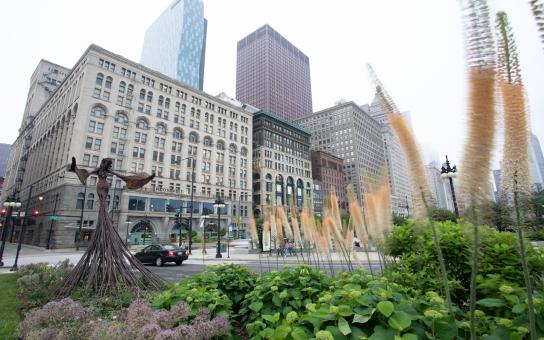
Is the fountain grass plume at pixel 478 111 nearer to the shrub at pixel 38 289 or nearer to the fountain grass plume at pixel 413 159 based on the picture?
the fountain grass plume at pixel 413 159

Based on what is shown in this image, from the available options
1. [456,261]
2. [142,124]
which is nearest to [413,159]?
[456,261]

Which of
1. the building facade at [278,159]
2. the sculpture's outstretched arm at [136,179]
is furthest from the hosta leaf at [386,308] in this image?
the building facade at [278,159]

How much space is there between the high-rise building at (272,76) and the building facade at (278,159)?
6765 centimetres

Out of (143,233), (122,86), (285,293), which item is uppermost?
(122,86)

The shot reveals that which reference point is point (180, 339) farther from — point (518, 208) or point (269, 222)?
point (269, 222)

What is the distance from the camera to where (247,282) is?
511 centimetres

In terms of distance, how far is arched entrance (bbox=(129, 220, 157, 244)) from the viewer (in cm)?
5491

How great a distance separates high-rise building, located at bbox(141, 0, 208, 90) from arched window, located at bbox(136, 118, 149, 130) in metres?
76.8

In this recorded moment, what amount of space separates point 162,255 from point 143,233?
39.6 meters

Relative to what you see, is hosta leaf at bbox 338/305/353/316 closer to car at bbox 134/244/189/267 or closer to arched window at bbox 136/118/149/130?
car at bbox 134/244/189/267

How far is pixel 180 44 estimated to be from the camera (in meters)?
134

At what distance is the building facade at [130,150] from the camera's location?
50781 mm

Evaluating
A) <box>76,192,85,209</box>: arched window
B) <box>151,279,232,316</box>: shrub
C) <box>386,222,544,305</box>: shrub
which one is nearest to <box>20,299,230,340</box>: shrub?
<box>151,279,232,316</box>: shrub

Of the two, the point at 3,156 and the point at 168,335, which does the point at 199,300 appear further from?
the point at 3,156
